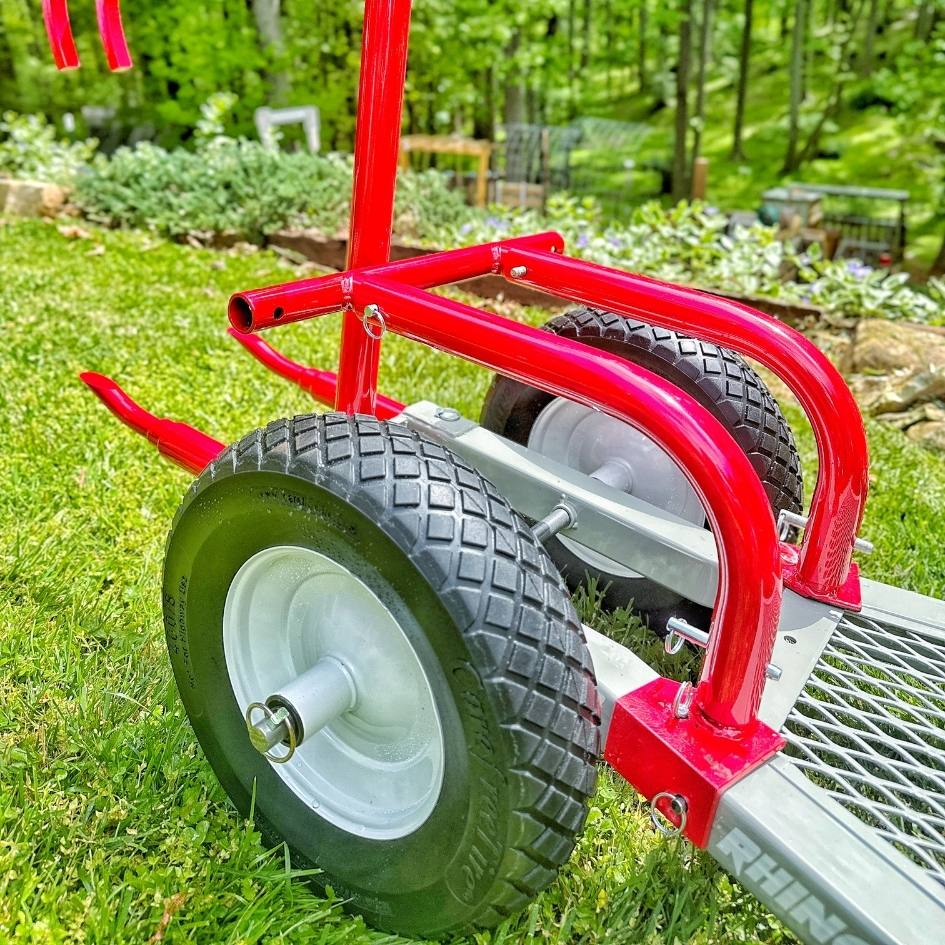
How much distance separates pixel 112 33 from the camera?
1660 millimetres

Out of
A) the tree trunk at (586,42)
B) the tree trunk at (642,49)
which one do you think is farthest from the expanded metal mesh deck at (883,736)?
the tree trunk at (642,49)

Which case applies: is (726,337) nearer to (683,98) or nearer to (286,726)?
(286,726)

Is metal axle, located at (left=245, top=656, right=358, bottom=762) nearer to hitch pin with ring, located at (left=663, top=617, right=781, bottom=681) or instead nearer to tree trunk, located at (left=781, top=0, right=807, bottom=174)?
hitch pin with ring, located at (left=663, top=617, right=781, bottom=681)

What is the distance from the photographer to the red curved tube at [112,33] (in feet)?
5.39

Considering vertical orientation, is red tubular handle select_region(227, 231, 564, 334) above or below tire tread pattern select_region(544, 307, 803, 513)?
above

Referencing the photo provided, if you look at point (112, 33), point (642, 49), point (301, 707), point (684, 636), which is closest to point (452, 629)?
point (301, 707)

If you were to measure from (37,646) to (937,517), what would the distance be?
253 centimetres

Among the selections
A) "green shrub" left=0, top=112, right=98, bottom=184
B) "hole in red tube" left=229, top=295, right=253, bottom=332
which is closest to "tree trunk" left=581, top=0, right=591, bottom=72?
"green shrub" left=0, top=112, right=98, bottom=184

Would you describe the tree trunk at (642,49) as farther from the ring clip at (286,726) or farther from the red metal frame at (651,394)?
the ring clip at (286,726)

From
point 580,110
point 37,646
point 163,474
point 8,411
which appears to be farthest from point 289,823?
point 580,110

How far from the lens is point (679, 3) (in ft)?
58.1

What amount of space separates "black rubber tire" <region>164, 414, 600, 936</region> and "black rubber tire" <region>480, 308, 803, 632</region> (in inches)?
30.6

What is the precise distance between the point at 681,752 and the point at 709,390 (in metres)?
0.86

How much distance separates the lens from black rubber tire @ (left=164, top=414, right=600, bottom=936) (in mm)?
1122
